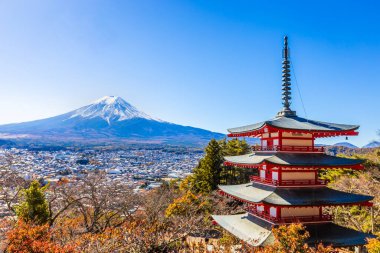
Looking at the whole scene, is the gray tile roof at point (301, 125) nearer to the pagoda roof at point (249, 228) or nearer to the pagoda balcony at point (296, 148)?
the pagoda balcony at point (296, 148)

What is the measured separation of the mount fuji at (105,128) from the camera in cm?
14112

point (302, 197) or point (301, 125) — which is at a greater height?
point (301, 125)

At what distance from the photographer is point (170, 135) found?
183125 millimetres

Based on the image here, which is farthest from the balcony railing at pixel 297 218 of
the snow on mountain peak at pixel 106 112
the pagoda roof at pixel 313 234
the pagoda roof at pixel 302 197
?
the snow on mountain peak at pixel 106 112

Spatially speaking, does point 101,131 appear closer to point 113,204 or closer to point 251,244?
point 113,204

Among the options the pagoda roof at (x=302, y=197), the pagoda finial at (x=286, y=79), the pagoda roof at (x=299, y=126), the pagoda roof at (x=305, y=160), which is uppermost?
the pagoda finial at (x=286, y=79)

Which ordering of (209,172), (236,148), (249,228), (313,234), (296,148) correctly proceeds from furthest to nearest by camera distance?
(236,148) → (209,172) → (249,228) → (296,148) → (313,234)

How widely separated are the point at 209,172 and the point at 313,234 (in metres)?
19.3

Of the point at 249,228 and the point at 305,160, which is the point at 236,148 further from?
the point at 305,160

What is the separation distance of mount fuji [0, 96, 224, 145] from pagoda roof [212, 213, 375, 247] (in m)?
123

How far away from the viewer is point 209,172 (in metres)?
31.5

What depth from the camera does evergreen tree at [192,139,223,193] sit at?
31.4 meters

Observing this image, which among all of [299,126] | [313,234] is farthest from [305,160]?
[313,234]

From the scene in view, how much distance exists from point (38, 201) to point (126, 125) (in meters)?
160
